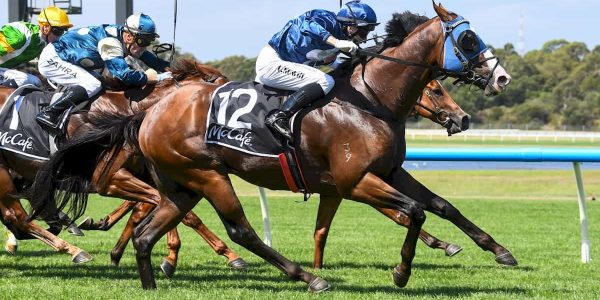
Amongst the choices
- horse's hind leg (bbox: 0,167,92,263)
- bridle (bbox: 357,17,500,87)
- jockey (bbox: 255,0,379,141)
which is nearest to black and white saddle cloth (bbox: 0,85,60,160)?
horse's hind leg (bbox: 0,167,92,263)

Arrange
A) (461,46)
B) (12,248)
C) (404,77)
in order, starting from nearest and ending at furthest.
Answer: (461,46)
(404,77)
(12,248)

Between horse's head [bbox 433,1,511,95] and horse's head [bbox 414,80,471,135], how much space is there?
1957 millimetres

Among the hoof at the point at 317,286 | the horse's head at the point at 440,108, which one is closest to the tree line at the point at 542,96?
the horse's head at the point at 440,108

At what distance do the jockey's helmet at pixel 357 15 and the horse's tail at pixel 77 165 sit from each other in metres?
1.57

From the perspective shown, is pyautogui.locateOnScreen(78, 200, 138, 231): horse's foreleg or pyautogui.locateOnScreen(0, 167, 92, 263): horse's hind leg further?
pyautogui.locateOnScreen(78, 200, 138, 231): horse's foreleg

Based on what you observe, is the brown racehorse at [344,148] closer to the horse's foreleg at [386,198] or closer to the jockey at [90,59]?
the horse's foreleg at [386,198]

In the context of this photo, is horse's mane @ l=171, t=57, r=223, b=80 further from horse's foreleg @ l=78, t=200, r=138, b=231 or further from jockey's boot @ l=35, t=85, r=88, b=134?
horse's foreleg @ l=78, t=200, r=138, b=231

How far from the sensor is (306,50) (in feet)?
21.3

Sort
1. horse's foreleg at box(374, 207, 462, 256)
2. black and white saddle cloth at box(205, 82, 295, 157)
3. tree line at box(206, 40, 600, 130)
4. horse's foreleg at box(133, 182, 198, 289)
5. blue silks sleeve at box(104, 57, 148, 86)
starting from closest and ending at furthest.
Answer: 1. black and white saddle cloth at box(205, 82, 295, 157)
2. horse's foreleg at box(133, 182, 198, 289)
3. horse's foreleg at box(374, 207, 462, 256)
4. blue silks sleeve at box(104, 57, 148, 86)
5. tree line at box(206, 40, 600, 130)

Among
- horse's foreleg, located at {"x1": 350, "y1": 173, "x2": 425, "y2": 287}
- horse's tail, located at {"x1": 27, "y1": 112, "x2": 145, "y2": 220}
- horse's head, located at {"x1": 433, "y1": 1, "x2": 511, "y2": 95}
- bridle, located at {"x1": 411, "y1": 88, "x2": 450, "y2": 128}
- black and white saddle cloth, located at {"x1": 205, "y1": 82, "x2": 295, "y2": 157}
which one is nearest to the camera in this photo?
horse's foreleg, located at {"x1": 350, "y1": 173, "x2": 425, "y2": 287}

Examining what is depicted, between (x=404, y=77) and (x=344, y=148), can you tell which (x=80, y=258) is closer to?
(x=344, y=148)

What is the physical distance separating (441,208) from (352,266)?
1779 mm

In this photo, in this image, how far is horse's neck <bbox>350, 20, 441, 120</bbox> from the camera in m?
6.21

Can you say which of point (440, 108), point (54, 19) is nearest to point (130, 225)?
point (54, 19)
